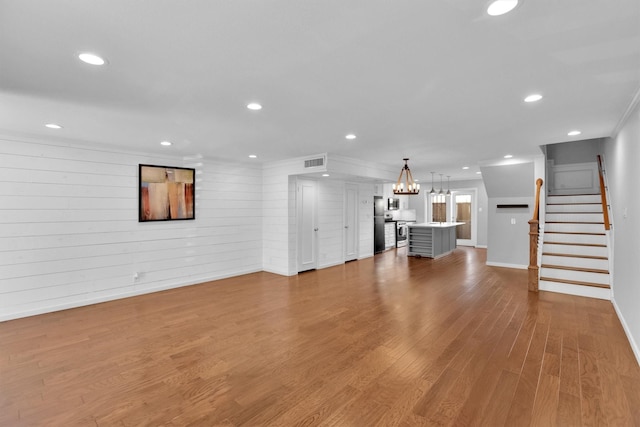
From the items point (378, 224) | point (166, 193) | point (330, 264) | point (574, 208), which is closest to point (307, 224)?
point (330, 264)

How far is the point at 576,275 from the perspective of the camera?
5.02 metres

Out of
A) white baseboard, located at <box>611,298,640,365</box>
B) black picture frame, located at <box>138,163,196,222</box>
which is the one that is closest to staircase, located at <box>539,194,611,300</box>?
white baseboard, located at <box>611,298,640,365</box>

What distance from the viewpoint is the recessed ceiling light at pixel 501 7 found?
150 centimetres

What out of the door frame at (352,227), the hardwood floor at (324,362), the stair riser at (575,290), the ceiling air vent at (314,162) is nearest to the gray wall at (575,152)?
the stair riser at (575,290)

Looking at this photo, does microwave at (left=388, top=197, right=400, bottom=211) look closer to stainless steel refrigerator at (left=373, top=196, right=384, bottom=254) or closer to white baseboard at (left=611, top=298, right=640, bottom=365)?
stainless steel refrigerator at (left=373, top=196, right=384, bottom=254)

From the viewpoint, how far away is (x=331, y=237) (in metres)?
7.58

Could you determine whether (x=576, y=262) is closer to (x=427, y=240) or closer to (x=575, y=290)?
(x=575, y=290)

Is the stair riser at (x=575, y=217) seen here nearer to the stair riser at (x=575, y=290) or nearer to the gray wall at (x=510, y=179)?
the gray wall at (x=510, y=179)

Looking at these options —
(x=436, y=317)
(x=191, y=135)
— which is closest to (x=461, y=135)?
(x=436, y=317)

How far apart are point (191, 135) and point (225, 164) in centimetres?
217

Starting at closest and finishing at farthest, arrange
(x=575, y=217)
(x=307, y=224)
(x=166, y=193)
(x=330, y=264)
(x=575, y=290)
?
(x=575, y=290), (x=166, y=193), (x=575, y=217), (x=307, y=224), (x=330, y=264)

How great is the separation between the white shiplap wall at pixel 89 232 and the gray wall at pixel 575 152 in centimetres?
754

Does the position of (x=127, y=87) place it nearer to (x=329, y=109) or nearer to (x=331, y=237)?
(x=329, y=109)

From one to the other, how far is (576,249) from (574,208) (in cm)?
130
